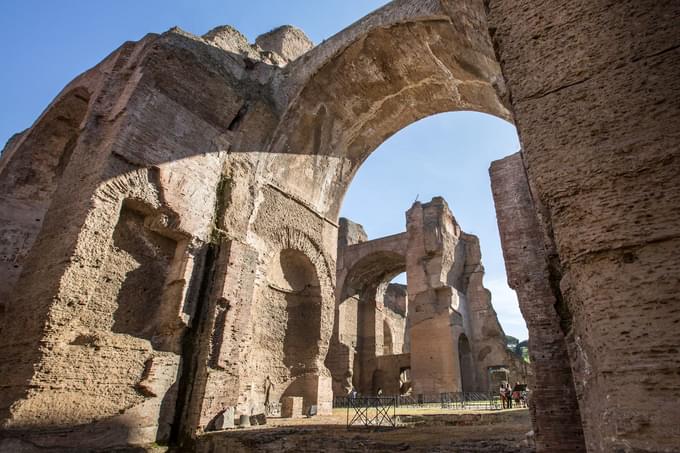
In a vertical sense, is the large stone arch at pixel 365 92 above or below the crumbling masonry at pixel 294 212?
above

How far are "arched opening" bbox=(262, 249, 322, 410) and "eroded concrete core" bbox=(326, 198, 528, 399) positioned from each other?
23.1 feet

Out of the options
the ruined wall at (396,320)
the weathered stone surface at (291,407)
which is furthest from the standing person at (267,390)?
the ruined wall at (396,320)

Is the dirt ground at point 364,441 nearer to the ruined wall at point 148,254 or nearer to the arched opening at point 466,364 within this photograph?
Result: the ruined wall at point 148,254

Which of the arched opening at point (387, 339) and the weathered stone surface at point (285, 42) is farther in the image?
the arched opening at point (387, 339)

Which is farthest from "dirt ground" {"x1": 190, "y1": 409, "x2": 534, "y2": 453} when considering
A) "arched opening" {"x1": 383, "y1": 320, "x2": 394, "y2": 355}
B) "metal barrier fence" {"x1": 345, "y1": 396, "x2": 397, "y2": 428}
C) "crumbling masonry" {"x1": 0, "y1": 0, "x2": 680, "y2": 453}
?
"arched opening" {"x1": 383, "y1": 320, "x2": 394, "y2": 355}

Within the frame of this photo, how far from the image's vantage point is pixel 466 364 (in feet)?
53.7

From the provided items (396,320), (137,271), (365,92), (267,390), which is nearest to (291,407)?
(267,390)

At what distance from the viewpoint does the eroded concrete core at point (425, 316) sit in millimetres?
14938

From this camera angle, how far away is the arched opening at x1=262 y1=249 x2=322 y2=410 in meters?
7.34

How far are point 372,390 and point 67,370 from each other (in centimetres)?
1489

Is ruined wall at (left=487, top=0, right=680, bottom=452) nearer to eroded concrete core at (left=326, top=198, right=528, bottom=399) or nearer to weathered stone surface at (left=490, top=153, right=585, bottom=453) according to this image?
weathered stone surface at (left=490, top=153, right=585, bottom=453)

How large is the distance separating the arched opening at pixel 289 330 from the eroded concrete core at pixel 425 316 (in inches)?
277

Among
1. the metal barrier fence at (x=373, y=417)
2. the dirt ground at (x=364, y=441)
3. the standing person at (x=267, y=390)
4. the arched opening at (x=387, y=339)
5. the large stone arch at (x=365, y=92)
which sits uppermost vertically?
the large stone arch at (x=365, y=92)

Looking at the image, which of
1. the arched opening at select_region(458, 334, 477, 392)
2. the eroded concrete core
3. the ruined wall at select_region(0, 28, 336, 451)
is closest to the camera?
the ruined wall at select_region(0, 28, 336, 451)
